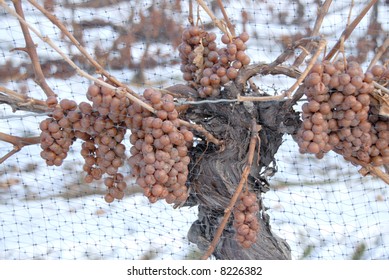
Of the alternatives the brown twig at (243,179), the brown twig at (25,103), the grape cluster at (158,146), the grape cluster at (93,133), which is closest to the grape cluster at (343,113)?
the brown twig at (243,179)

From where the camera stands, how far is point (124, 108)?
3.02ft

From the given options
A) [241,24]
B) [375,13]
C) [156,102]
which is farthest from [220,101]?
[375,13]

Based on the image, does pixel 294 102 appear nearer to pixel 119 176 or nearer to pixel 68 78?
pixel 119 176

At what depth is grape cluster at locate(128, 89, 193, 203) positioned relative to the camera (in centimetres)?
90

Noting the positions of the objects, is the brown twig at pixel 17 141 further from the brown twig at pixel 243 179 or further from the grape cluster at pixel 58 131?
the brown twig at pixel 243 179

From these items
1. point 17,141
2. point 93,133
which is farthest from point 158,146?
point 17,141

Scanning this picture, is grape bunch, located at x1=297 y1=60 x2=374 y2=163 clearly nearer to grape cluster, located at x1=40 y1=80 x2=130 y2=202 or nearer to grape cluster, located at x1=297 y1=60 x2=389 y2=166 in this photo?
grape cluster, located at x1=297 y1=60 x2=389 y2=166

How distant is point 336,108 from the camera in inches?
35.9

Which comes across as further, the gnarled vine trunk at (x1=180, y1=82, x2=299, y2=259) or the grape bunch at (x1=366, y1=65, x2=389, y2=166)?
the gnarled vine trunk at (x1=180, y1=82, x2=299, y2=259)

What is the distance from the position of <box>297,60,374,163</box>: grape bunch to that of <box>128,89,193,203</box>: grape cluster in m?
0.22

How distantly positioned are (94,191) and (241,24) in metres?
0.78

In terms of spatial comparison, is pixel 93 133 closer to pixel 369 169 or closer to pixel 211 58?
pixel 211 58

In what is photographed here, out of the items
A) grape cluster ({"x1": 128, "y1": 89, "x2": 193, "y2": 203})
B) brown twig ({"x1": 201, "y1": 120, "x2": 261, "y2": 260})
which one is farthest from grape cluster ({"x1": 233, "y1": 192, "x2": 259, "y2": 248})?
grape cluster ({"x1": 128, "y1": 89, "x2": 193, "y2": 203})

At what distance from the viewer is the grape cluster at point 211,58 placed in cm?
97
